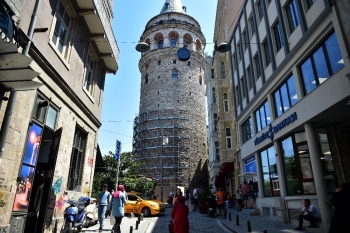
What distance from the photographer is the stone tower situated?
113 feet

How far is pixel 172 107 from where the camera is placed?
1419 inches

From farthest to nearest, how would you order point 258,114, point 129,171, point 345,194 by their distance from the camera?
1. point 129,171
2. point 258,114
3. point 345,194

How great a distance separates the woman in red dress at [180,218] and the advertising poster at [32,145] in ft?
12.4

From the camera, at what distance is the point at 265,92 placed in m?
12.5

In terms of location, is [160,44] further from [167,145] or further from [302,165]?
[302,165]

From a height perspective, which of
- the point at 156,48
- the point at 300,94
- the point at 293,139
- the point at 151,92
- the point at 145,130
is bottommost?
the point at 293,139

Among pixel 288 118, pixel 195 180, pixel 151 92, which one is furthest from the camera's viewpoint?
pixel 151 92

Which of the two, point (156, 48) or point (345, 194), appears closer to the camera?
point (345, 194)

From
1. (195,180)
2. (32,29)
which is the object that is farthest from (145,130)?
(32,29)

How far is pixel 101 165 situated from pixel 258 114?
9.31 meters

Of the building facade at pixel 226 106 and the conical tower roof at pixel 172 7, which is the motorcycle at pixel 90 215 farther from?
the conical tower roof at pixel 172 7

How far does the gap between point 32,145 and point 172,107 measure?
30.3 meters

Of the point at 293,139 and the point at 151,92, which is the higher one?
the point at 151,92

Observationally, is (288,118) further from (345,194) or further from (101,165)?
(101,165)
